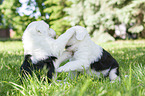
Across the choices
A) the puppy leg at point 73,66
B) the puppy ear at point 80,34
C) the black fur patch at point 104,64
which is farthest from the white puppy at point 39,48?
the black fur patch at point 104,64

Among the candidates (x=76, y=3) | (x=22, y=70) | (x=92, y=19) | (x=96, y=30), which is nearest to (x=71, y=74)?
(x=22, y=70)

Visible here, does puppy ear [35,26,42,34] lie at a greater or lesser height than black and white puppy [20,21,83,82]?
greater

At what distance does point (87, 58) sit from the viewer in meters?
1.80

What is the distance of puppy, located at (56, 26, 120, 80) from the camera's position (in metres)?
1.74

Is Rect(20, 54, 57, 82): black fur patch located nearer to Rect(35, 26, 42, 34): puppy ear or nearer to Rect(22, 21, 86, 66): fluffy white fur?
Rect(22, 21, 86, 66): fluffy white fur

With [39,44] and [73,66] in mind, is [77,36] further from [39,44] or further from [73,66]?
[39,44]

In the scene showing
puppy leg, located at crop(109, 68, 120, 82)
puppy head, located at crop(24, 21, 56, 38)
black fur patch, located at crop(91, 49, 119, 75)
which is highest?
puppy head, located at crop(24, 21, 56, 38)

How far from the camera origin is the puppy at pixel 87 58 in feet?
5.72

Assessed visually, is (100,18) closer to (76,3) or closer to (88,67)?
(76,3)

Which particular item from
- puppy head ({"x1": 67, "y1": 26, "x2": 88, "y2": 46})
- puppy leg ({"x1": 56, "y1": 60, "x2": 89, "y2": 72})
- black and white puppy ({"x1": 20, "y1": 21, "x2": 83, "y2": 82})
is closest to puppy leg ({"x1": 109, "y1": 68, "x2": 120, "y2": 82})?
puppy leg ({"x1": 56, "y1": 60, "x2": 89, "y2": 72})

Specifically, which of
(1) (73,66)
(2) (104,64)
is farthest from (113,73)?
(1) (73,66)

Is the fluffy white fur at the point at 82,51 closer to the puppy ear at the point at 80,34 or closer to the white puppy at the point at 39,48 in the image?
the puppy ear at the point at 80,34

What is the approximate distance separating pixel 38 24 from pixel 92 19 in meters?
7.14

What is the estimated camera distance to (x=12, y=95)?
146cm
